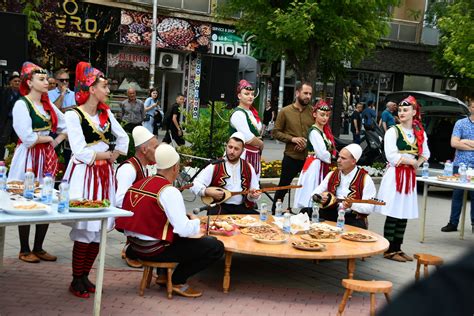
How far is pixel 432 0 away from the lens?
3103 centimetres

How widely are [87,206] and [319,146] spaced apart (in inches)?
154

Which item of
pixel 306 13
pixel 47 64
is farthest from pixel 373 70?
pixel 47 64

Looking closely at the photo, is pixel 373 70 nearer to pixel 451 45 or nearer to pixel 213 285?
pixel 451 45

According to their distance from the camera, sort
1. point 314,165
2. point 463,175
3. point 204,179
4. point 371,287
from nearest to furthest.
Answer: point 371,287
point 204,179
point 314,165
point 463,175

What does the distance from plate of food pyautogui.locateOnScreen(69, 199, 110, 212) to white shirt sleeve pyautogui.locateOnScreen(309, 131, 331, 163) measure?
12.4 feet

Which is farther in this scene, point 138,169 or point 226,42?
point 226,42

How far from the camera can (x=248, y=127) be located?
8.70 meters

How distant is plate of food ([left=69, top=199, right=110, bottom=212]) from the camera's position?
16.1 ft

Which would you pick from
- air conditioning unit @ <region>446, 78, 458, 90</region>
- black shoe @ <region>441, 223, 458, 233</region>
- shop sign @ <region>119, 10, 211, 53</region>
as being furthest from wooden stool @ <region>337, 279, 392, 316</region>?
air conditioning unit @ <region>446, 78, 458, 90</region>

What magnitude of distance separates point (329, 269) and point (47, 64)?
546 inches

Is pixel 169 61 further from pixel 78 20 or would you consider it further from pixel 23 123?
pixel 23 123

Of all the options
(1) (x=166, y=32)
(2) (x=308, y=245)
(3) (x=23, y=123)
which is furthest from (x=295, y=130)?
(1) (x=166, y=32)

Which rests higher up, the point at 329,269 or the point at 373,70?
the point at 373,70

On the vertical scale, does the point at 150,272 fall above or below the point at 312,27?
below
